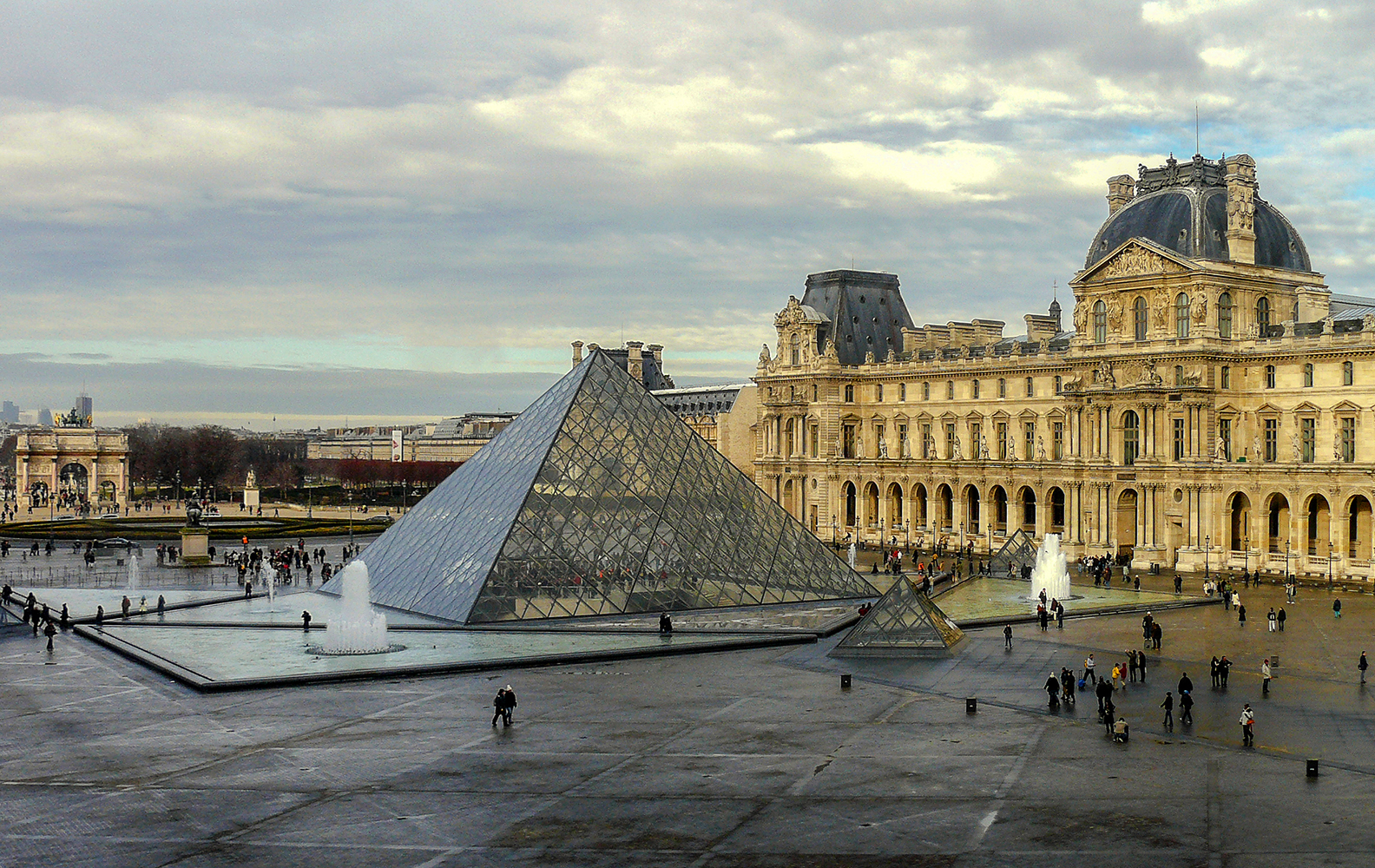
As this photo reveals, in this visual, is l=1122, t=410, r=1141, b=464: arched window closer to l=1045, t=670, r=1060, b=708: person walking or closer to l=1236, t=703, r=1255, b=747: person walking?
l=1045, t=670, r=1060, b=708: person walking

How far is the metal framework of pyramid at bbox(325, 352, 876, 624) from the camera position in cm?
4159

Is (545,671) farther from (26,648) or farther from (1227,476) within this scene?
(1227,476)

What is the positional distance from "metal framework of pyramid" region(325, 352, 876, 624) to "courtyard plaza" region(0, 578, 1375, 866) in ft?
26.3

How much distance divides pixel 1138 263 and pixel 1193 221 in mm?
2755

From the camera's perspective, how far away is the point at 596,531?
43000mm

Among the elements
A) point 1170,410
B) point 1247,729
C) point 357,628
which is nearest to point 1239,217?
point 1170,410

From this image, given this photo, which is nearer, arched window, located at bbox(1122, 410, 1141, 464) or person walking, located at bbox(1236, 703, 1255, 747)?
person walking, located at bbox(1236, 703, 1255, 747)

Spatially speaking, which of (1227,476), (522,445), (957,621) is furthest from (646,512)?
(1227,476)

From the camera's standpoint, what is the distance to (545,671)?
3275cm

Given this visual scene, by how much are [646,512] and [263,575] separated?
19.3 meters

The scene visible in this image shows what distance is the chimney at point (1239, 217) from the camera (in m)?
60.4

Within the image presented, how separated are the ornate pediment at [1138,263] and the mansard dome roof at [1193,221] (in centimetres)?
104

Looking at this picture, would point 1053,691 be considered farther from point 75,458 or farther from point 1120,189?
point 75,458

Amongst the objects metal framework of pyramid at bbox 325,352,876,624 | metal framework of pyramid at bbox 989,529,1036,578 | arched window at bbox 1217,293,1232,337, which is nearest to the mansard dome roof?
arched window at bbox 1217,293,1232,337
